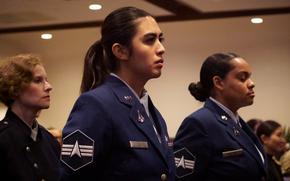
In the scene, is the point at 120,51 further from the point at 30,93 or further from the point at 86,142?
the point at 30,93

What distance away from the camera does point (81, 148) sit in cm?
183

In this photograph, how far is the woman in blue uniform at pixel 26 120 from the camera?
2590mm

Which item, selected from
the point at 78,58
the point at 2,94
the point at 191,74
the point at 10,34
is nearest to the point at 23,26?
the point at 10,34

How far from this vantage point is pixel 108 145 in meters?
1.86

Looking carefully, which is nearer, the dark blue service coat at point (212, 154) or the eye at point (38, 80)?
the dark blue service coat at point (212, 154)

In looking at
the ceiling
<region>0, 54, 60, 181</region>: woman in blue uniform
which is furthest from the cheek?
the ceiling

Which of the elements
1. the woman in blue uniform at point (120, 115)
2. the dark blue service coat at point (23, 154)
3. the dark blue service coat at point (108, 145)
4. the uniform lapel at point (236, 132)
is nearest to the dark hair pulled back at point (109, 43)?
the woman in blue uniform at point (120, 115)

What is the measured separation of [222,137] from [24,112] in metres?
0.93

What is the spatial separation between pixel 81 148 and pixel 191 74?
277 inches

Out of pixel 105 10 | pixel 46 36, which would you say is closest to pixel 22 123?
pixel 105 10

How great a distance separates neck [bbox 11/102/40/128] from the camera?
271cm

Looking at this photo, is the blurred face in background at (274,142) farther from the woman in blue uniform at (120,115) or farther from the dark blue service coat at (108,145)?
the dark blue service coat at (108,145)

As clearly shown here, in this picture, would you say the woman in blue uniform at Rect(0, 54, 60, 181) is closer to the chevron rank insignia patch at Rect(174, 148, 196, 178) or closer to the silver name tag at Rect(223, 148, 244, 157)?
the chevron rank insignia patch at Rect(174, 148, 196, 178)

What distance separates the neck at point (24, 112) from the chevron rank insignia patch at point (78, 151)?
924mm
